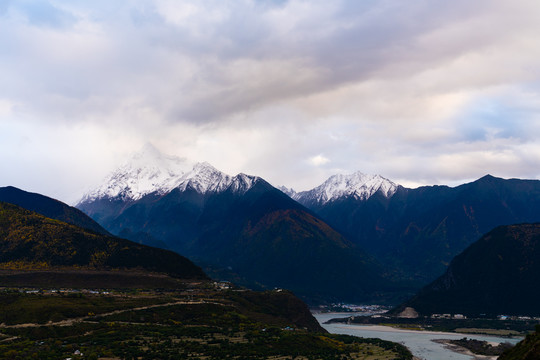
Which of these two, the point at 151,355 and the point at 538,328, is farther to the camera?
the point at 151,355

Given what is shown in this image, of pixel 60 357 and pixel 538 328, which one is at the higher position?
pixel 538 328

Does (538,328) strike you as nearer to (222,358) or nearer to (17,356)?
(222,358)

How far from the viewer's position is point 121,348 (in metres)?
195

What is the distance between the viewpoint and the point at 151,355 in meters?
191

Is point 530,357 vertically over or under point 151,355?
over

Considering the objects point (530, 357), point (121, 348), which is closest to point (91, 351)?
point (121, 348)

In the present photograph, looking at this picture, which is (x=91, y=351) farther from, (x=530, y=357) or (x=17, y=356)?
(x=530, y=357)

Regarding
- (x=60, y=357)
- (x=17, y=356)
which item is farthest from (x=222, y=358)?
(x=17, y=356)

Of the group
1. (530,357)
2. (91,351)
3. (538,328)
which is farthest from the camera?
(91,351)

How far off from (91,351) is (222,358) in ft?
140

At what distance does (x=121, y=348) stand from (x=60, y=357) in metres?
20.4

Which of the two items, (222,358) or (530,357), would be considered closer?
(530,357)

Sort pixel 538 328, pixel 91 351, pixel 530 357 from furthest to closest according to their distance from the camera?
pixel 91 351 < pixel 538 328 < pixel 530 357

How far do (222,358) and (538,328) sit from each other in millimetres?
99196
